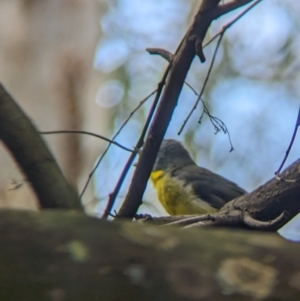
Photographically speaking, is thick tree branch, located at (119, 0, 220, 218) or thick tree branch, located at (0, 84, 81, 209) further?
thick tree branch, located at (119, 0, 220, 218)

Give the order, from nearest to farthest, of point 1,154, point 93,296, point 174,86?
point 93,296 → point 174,86 → point 1,154

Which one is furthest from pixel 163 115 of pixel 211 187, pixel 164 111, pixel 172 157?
pixel 172 157

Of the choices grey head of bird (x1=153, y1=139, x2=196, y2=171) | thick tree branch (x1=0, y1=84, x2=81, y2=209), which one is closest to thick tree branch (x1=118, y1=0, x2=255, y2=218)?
thick tree branch (x1=0, y1=84, x2=81, y2=209)

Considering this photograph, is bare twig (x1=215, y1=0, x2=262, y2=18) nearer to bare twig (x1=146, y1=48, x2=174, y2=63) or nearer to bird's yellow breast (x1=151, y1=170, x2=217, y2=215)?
bare twig (x1=146, y1=48, x2=174, y2=63)

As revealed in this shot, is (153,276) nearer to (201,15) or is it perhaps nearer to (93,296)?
(93,296)

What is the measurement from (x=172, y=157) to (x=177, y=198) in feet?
1.73

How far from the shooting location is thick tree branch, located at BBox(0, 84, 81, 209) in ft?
4.39

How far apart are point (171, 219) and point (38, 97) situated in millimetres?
2303

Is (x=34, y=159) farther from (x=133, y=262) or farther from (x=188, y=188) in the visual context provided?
(x=188, y=188)

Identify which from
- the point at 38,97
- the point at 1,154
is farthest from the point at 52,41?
the point at 1,154

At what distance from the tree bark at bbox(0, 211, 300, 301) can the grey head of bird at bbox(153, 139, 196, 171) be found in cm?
303

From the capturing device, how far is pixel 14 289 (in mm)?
725

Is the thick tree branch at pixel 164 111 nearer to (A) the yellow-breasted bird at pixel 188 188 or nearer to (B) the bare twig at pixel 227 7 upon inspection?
(B) the bare twig at pixel 227 7

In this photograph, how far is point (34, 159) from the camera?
53.7 inches
